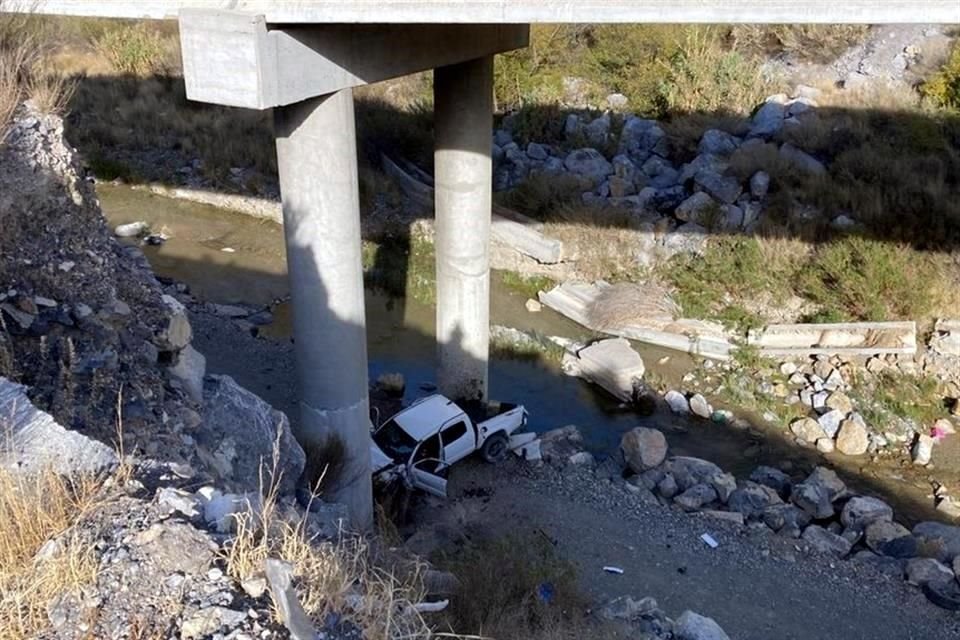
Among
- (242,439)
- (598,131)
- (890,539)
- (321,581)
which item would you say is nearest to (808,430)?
(890,539)

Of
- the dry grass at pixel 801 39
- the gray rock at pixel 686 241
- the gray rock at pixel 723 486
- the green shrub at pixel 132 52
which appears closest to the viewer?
the gray rock at pixel 723 486

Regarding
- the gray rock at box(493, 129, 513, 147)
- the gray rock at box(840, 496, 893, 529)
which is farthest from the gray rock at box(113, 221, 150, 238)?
the gray rock at box(840, 496, 893, 529)

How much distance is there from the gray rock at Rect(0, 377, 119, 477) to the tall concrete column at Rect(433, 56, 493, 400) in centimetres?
718

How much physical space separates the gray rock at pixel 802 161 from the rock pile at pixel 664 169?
0.02m

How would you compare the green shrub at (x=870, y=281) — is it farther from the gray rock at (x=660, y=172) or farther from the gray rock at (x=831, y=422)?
the gray rock at (x=660, y=172)

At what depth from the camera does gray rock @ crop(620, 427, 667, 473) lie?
11.7m

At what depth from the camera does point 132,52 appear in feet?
80.4

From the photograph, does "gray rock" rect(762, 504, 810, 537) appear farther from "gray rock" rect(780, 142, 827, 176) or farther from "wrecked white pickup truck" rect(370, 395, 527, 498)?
"gray rock" rect(780, 142, 827, 176)

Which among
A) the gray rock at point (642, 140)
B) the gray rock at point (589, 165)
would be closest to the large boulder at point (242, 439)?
the gray rock at point (589, 165)

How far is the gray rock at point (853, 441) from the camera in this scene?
12.6 m

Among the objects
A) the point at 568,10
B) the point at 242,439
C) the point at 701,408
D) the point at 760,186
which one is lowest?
the point at 701,408

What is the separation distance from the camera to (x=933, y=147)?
56.5 feet

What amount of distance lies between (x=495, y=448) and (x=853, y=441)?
5.12 meters

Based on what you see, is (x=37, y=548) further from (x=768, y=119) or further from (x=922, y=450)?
(x=768, y=119)
